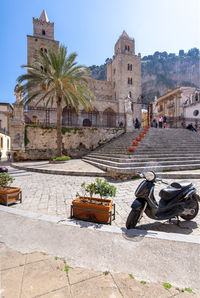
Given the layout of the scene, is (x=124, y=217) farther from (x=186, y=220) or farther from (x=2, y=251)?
(x=2, y=251)

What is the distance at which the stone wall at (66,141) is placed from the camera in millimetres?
14461

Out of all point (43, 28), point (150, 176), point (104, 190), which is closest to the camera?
point (150, 176)

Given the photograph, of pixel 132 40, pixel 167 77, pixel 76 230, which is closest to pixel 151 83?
pixel 167 77


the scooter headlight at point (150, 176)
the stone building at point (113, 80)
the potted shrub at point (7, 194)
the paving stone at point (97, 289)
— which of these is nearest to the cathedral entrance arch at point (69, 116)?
the stone building at point (113, 80)

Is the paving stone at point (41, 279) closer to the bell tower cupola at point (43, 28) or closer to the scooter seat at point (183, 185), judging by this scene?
→ the scooter seat at point (183, 185)

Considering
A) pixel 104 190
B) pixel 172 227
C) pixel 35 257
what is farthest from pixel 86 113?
pixel 35 257

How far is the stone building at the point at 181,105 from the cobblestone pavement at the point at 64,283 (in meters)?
25.9

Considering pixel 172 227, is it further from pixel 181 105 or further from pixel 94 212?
pixel 181 105

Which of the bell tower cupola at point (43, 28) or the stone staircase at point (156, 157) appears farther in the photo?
the bell tower cupola at point (43, 28)

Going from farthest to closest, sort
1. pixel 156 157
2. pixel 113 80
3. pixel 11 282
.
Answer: pixel 113 80
pixel 156 157
pixel 11 282

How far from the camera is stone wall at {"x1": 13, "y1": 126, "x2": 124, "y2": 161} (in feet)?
47.4

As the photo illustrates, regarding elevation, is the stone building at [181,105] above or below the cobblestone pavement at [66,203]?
above

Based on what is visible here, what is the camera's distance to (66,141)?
1561cm

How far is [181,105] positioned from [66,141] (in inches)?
1047
